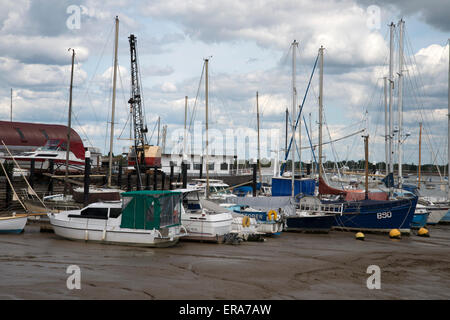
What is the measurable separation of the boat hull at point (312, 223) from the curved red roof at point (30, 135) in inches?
1470

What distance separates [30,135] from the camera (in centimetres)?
6391

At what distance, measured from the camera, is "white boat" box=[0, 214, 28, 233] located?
25.7 m

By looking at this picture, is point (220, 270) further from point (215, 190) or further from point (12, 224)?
point (215, 190)

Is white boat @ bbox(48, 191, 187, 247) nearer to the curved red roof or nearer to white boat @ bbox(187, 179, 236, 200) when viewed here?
white boat @ bbox(187, 179, 236, 200)

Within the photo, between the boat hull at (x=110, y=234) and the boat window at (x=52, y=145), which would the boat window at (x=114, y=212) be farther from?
the boat window at (x=52, y=145)

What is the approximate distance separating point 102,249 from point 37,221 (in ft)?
28.9

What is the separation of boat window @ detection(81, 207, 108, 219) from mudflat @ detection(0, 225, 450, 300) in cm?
132

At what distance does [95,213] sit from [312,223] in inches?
576

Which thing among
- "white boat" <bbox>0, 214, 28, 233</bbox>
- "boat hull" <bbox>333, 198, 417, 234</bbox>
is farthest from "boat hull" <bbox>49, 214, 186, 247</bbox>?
"boat hull" <bbox>333, 198, 417, 234</bbox>

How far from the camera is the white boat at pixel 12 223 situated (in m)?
25.7

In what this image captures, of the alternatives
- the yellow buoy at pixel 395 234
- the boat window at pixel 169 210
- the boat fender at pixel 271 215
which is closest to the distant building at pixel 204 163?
the boat fender at pixel 271 215

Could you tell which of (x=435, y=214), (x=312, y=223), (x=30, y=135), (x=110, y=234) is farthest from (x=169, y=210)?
(x=30, y=135)

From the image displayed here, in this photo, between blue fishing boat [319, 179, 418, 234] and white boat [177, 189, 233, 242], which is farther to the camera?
blue fishing boat [319, 179, 418, 234]
